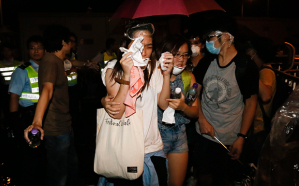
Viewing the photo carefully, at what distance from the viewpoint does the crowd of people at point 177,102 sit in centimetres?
253

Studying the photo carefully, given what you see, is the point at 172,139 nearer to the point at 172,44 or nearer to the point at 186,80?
the point at 186,80

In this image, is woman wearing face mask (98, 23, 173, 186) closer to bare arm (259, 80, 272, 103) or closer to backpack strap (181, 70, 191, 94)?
backpack strap (181, 70, 191, 94)

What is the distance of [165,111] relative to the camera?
288cm

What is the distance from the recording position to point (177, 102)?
2766 millimetres

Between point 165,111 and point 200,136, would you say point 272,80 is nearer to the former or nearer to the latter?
point 200,136

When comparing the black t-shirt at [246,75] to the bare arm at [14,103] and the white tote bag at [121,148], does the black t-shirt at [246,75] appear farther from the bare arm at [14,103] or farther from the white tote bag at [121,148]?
the bare arm at [14,103]

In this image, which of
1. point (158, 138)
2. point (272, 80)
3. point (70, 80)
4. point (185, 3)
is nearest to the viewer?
point (158, 138)

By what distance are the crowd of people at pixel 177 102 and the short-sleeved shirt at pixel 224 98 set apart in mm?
12

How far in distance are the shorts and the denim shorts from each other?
422mm

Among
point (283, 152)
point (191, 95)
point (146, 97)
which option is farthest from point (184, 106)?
point (283, 152)

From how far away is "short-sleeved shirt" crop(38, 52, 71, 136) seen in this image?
319 centimetres

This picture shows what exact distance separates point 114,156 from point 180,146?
3.57ft

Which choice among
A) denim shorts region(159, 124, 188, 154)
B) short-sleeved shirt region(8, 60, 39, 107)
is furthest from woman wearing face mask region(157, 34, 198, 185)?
short-sleeved shirt region(8, 60, 39, 107)

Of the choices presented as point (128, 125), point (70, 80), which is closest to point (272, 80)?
point (128, 125)
